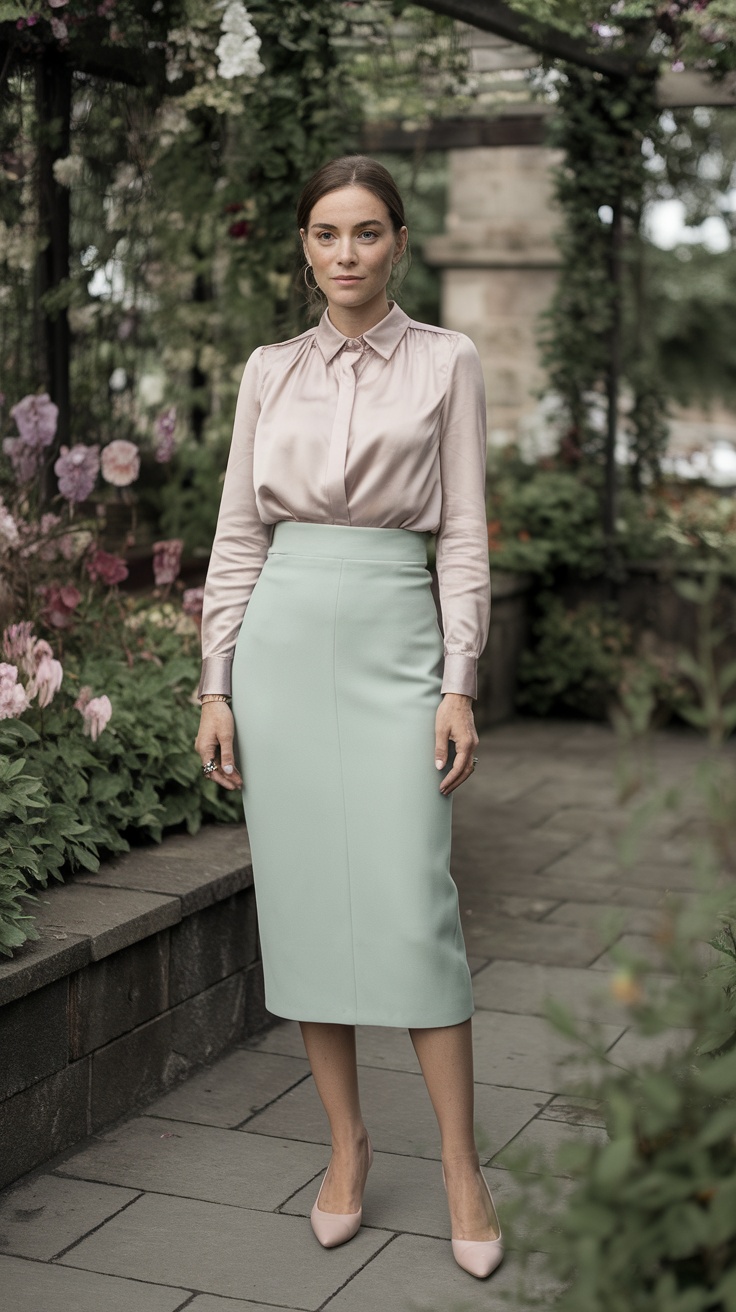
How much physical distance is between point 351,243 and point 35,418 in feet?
5.58

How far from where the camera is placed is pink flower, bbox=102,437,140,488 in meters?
4.08

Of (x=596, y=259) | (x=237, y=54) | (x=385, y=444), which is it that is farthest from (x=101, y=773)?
(x=596, y=259)

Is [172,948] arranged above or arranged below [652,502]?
below

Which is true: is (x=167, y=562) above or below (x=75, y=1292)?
above

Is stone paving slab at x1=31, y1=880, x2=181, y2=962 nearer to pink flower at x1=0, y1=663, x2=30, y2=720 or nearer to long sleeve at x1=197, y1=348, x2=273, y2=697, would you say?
pink flower at x1=0, y1=663, x2=30, y2=720

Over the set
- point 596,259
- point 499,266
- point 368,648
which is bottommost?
point 368,648

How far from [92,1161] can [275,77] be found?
3673mm

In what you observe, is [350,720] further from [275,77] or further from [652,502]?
[652,502]

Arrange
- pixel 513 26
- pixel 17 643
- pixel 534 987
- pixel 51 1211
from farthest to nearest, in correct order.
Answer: pixel 513 26
pixel 534 987
pixel 17 643
pixel 51 1211

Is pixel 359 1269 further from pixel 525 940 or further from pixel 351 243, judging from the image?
pixel 525 940

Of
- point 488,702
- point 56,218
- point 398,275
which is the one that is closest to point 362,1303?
point 398,275

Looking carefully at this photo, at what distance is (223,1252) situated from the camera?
8.73ft

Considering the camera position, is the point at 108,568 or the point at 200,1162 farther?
the point at 108,568

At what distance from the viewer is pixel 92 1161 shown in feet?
9.87
